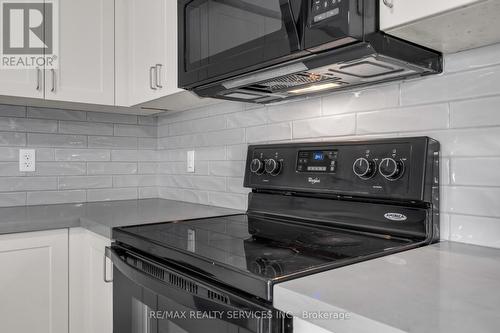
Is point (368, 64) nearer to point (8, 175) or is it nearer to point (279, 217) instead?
point (279, 217)

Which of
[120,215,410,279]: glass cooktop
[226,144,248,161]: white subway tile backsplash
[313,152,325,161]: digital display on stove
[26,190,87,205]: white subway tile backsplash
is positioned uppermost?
[226,144,248,161]: white subway tile backsplash

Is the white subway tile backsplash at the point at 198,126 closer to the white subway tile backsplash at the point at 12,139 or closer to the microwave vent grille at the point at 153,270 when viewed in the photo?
the white subway tile backsplash at the point at 12,139

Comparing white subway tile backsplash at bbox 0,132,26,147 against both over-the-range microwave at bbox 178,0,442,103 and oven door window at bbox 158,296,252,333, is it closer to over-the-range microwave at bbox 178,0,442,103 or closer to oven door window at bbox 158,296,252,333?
over-the-range microwave at bbox 178,0,442,103

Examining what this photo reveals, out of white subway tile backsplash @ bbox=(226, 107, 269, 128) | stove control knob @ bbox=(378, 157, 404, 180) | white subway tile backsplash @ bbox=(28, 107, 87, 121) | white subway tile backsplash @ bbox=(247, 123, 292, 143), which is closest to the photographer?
stove control knob @ bbox=(378, 157, 404, 180)

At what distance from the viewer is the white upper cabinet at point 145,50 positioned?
1609mm

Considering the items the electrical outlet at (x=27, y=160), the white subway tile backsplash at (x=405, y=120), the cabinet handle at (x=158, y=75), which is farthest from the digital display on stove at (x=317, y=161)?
the electrical outlet at (x=27, y=160)

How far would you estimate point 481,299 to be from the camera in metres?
0.60

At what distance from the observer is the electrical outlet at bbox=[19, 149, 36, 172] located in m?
1.95

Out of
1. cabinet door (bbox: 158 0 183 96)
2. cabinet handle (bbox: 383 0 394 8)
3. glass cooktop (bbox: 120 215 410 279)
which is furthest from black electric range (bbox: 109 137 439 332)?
cabinet door (bbox: 158 0 183 96)

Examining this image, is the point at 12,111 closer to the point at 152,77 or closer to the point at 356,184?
the point at 152,77

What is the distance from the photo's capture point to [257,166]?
1.48 meters

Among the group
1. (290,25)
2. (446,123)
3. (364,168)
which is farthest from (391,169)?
(290,25)

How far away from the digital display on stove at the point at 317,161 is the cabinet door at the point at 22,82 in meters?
1.17

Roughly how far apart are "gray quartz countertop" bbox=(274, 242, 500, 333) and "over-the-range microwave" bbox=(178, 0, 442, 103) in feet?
1.55
